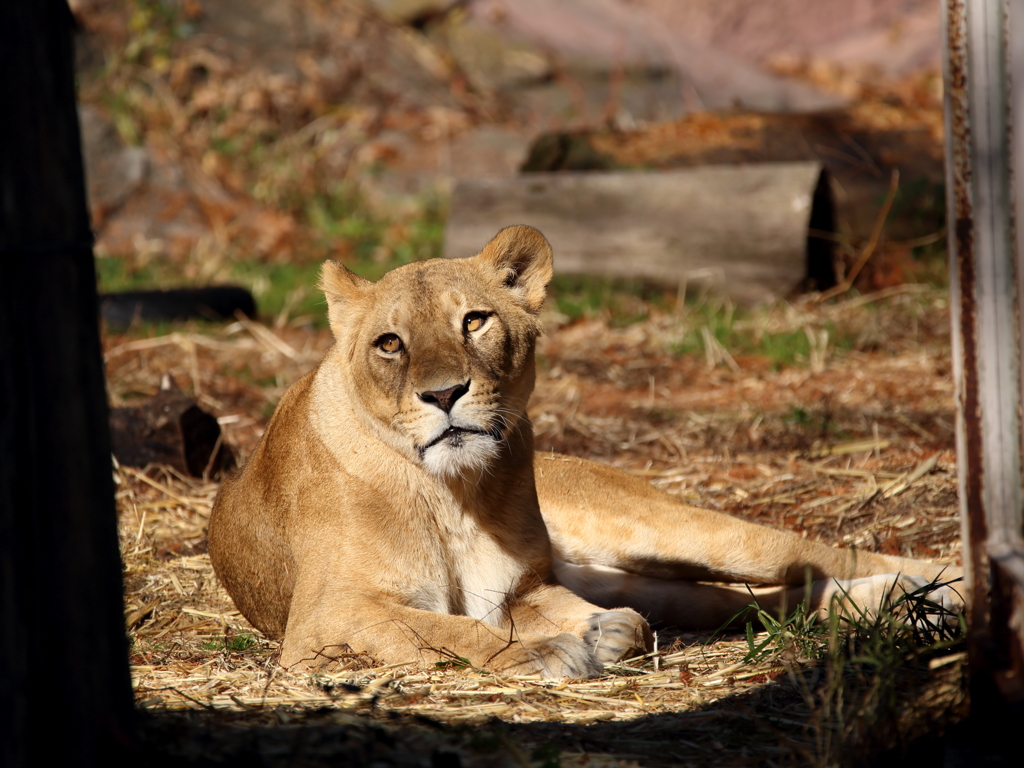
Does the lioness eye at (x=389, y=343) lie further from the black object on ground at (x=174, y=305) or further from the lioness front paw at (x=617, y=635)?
the black object on ground at (x=174, y=305)

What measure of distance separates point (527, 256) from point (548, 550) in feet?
3.15

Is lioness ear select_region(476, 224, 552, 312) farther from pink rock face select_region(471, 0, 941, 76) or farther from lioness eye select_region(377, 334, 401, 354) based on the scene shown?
pink rock face select_region(471, 0, 941, 76)

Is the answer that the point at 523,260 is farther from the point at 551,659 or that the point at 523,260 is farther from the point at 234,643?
the point at 234,643

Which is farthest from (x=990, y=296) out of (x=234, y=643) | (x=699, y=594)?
(x=234, y=643)

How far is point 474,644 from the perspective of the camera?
2.81 meters

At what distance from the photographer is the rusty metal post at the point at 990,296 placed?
1950mm

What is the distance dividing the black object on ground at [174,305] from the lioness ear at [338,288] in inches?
184

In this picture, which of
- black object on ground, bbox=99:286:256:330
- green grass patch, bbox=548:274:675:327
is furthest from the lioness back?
black object on ground, bbox=99:286:256:330

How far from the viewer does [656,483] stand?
478 cm

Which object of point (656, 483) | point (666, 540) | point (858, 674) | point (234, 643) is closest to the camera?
point (858, 674)

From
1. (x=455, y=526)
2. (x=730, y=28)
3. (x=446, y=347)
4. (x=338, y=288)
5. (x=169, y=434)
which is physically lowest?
(x=455, y=526)

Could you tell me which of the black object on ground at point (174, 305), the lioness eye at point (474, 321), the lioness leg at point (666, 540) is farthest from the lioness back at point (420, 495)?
the black object on ground at point (174, 305)

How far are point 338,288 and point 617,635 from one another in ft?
4.58

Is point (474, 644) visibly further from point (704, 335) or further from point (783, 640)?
point (704, 335)
